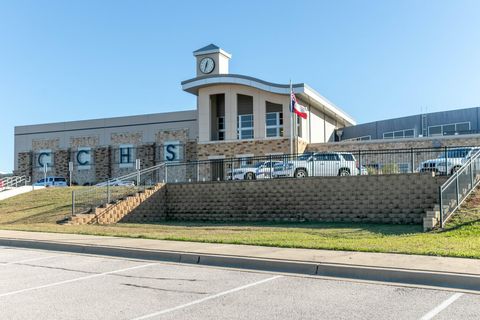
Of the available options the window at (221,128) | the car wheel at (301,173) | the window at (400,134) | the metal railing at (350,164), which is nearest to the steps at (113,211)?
the metal railing at (350,164)

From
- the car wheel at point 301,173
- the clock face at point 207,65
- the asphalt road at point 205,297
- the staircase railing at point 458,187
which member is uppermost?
the clock face at point 207,65

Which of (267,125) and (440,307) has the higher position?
(267,125)

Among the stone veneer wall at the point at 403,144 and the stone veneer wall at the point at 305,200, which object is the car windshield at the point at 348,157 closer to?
the stone veneer wall at the point at 305,200

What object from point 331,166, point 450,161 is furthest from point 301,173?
point 450,161

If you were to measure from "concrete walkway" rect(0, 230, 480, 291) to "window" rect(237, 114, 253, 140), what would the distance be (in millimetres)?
28445

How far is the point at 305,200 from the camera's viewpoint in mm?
23875

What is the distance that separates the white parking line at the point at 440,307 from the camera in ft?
21.0

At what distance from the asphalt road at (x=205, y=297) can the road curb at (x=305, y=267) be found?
1.49 feet

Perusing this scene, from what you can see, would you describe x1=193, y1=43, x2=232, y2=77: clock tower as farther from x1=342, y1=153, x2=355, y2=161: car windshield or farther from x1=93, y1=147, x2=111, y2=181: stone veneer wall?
x1=342, y1=153, x2=355, y2=161: car windshield

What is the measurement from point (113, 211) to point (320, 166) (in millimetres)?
10029

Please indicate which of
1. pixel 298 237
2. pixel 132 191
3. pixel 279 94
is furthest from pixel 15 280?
pixel 279 94

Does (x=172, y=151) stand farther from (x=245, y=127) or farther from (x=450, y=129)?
(x=450, y=129)

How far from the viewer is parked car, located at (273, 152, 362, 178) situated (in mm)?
24844

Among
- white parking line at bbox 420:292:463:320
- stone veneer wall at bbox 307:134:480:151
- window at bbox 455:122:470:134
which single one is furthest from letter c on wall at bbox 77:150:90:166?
white parking line at bbox 420:292:463:320
